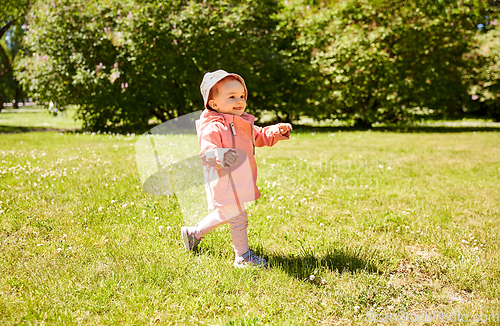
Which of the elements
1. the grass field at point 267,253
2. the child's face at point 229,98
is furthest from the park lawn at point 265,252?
the child's face at point 229,98

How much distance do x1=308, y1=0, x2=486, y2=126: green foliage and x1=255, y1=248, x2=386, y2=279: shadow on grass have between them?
37.9ft

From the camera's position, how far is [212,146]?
2840mm

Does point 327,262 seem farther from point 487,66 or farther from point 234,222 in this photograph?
point 487,66

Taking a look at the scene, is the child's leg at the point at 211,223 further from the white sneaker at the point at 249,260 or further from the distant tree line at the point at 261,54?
the distant tree line at the point at 261,54

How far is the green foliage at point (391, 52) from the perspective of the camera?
13.9 m

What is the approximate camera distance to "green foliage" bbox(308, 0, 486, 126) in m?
13.9

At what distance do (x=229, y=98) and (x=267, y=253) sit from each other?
4.57 feet

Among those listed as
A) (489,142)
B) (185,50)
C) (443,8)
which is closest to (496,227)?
(489,142)

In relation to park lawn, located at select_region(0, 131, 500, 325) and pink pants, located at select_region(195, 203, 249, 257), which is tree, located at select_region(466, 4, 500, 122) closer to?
park lawn, located at select_region(0, 131, 500, 325)

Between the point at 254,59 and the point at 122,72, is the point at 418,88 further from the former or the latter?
the point at 122,72

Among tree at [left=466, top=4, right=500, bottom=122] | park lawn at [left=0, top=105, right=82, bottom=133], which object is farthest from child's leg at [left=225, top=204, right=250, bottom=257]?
tree at [left=466, top=4, right=500, bottom=122]

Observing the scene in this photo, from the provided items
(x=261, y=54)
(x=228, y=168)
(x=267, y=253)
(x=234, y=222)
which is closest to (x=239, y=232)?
(x=234, y=222)

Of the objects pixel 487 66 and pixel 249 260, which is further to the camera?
pixel 487 66

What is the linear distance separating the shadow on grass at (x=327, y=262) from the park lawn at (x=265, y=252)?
0.05 ft
